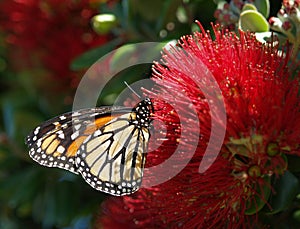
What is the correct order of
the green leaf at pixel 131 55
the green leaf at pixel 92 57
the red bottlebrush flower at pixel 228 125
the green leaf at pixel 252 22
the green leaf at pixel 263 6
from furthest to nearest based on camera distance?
1. the green leaf at pixel 92 57
2. the green leaf at pixel 131 55
3. the green leaf at pixel 263 6
4. the green leaf at pixel 252 22
5. the red bottlebrush flower at pixel 228 125

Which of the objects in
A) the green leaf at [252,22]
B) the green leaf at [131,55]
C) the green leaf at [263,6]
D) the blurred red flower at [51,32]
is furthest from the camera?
the blurred red flower at [51,32]

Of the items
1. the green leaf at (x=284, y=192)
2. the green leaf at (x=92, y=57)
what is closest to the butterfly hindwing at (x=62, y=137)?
the green leaf at (x=92, y=57)

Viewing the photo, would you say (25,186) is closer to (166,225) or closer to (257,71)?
(166,225)

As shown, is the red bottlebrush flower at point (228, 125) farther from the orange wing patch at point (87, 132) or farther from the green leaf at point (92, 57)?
the green leaf at point (92, 57)

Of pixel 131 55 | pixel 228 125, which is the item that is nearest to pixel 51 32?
pixel 131 55

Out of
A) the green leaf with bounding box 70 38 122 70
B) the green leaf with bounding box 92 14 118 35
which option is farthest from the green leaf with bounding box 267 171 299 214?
the green leaf with bounding box 92 14 118 35

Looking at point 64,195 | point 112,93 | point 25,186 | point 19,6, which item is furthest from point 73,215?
point 19,6

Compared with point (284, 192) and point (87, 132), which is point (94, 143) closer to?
point (87, 132)

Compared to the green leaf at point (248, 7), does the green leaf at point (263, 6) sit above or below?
below
